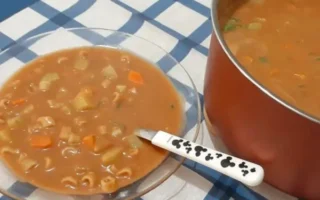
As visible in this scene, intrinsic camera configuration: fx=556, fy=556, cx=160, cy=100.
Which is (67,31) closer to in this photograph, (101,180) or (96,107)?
(96,107)

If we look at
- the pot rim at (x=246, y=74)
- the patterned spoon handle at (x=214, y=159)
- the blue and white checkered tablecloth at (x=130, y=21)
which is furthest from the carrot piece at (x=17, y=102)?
the pot rim at (x=246, y=74)

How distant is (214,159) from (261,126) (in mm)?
96

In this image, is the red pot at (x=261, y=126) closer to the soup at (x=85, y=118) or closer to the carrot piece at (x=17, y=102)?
the soup at (x=85, y=118)

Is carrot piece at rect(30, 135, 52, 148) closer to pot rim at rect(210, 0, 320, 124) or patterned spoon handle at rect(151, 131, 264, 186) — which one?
patterned spoon handle at rect(151, 131, 264, 186)

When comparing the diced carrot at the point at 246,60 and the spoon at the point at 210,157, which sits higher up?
the diced carrot at the point at 246,60

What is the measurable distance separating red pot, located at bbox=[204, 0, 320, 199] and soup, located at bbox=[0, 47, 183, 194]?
124mm

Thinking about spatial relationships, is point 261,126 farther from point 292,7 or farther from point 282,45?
point 292,7

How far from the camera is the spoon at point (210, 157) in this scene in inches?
31.0

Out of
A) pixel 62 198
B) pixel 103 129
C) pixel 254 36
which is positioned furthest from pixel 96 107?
pixel 254 36

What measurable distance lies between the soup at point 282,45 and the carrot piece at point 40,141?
1.09ft

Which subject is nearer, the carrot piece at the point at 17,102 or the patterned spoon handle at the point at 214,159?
A: the patterned spoon handle at the point at 214,159

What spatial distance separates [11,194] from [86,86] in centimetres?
24

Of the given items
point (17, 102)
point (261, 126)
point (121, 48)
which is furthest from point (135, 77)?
point (261, 126)

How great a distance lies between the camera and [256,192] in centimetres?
92
